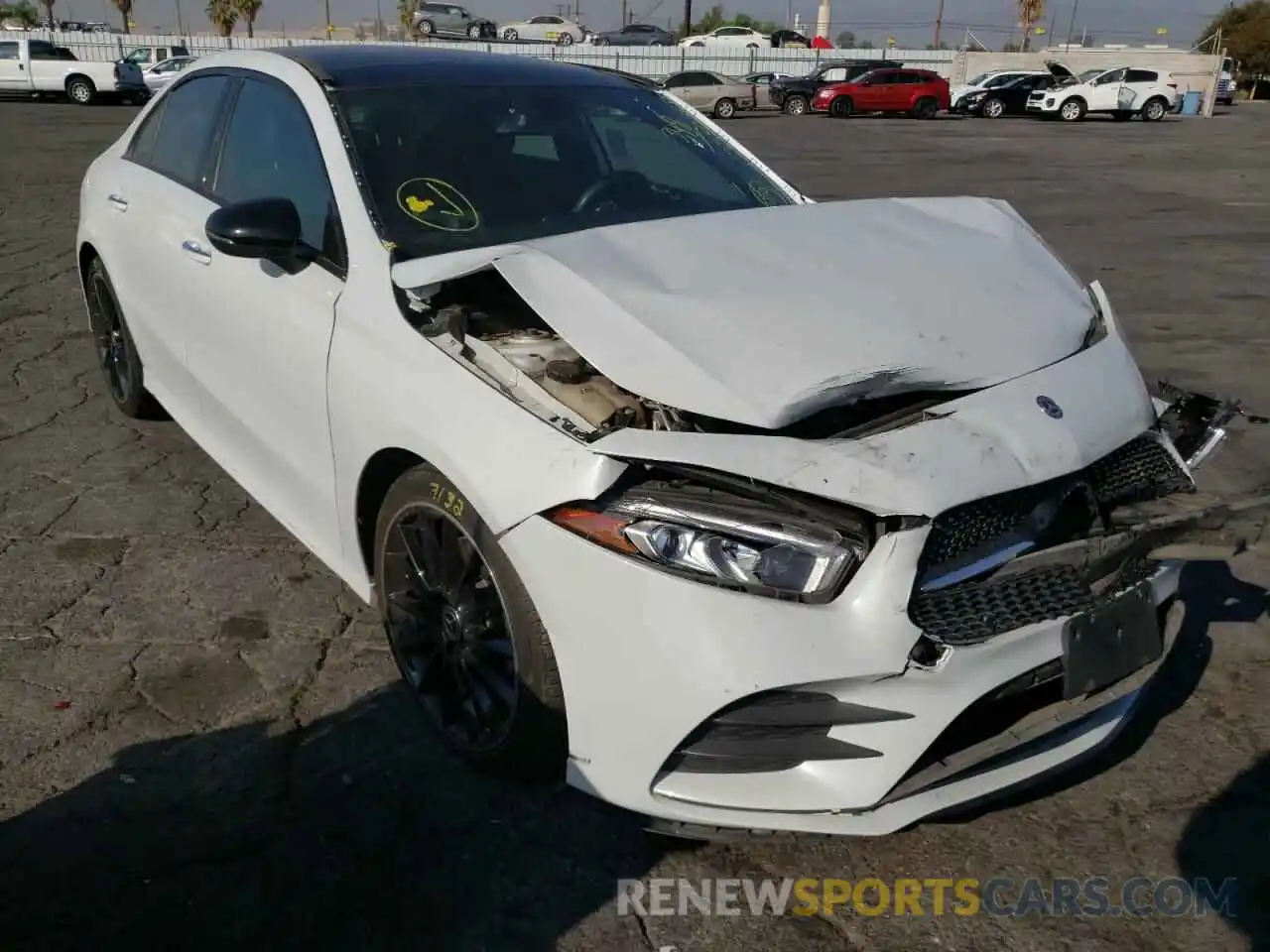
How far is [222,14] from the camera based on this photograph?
62188 millimetres

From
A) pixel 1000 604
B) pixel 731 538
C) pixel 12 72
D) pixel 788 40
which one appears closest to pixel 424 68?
pixel 731 538

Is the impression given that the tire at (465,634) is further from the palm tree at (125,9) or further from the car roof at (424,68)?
the palm tree at (125,9)

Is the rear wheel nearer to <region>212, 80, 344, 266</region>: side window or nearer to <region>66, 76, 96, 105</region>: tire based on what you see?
<region>66, 76, 96, 105</region>: tire

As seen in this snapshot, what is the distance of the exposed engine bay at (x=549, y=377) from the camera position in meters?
2.25

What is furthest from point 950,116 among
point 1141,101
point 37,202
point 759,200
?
point 759,200

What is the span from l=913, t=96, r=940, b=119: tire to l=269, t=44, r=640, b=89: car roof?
107 ft

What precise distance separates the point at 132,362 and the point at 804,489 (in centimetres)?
364

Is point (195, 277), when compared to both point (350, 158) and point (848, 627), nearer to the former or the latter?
point (350, 158)

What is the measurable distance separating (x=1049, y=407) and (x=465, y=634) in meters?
1.42

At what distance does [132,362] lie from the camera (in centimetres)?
462

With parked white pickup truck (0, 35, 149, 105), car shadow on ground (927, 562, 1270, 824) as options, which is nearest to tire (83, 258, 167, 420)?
car shadow on ground (927, 562, 1270, 824)

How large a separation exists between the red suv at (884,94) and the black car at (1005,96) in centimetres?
205

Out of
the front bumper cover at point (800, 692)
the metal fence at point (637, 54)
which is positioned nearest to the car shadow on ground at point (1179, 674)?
the front bumper cover at point (800, 692)

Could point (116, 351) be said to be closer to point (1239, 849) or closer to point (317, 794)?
point (317, 794)
